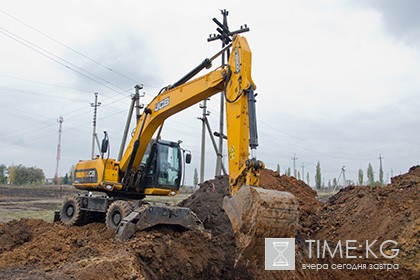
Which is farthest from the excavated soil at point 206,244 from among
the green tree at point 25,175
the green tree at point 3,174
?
the green tree at point 3,174

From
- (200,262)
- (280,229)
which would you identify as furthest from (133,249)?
(280,229)

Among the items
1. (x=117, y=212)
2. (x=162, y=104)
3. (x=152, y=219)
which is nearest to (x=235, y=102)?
(x=162, y=104)

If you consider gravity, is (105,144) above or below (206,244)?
above

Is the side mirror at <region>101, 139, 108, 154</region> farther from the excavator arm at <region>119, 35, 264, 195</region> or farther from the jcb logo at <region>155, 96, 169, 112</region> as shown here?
the jcb logo at <region>155, 96, 169, 112</region>

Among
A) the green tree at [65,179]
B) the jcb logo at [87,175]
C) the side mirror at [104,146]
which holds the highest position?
the green tree at [65,179]

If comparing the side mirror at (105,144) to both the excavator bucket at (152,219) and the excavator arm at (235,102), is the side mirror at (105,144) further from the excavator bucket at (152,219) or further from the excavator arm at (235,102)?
the excavator bucket at (152,219)

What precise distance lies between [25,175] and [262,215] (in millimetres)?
68855

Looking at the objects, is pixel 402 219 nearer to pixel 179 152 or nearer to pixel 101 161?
pixel 179 152

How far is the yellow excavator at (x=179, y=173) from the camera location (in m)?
5.59

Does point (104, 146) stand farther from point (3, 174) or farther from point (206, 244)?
point (3, 174)

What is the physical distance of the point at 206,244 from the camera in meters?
7.47

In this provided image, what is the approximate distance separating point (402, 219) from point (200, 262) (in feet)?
17.7

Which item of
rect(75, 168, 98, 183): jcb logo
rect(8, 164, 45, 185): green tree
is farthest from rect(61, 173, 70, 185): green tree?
rect(75, 168, 98, 183): jcb logo

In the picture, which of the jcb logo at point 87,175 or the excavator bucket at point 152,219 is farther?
the jcb logo at point 87,175
